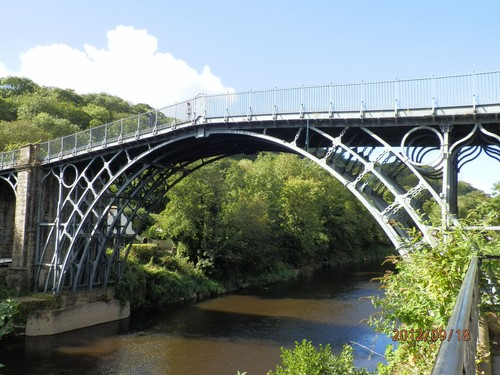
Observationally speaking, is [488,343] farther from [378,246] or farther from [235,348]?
[378,246]

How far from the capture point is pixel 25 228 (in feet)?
77.3

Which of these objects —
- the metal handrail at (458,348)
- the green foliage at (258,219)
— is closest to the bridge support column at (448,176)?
the metal handrail at (458,348)

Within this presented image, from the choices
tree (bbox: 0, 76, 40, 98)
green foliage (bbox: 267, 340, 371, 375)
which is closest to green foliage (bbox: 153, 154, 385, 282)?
green foliage (bbox: 267, 340, 371, 375)

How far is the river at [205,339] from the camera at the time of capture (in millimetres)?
16797

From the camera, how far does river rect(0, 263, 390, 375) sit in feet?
55.1

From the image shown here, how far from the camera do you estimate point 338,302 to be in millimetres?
28203

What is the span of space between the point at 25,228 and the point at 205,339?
11.2 meters

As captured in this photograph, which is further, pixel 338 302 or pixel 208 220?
pixel 208 220

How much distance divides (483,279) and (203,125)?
14578 millimetres

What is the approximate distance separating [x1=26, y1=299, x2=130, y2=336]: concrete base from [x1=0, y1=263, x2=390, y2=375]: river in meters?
0.49

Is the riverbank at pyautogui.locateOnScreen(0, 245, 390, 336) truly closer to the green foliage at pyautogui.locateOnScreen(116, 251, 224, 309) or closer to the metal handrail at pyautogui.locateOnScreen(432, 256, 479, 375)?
the green foliage at pyautogui.locateOnScreen(116, 251, 224, 309)

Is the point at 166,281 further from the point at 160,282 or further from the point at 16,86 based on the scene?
the point at 16,86

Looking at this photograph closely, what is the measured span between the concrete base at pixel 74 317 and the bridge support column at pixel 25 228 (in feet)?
9.40

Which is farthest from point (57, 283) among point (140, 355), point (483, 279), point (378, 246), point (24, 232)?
point (378, 246)
